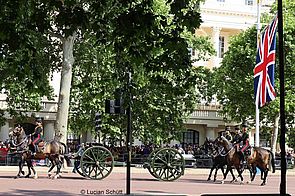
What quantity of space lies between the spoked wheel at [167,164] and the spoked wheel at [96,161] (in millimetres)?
1789

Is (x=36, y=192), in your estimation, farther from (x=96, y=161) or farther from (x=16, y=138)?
(x=16, y=138)

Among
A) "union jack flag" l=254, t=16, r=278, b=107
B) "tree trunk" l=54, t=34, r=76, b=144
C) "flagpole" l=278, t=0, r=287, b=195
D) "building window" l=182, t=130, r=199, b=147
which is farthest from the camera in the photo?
"building window" l=182, t=130, r=199, b=147

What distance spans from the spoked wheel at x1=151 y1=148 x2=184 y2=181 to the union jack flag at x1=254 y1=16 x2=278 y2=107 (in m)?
5.26

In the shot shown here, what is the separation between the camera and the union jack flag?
26203 mm

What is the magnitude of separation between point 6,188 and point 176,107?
27012mm

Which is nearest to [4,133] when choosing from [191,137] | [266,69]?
[191,137]

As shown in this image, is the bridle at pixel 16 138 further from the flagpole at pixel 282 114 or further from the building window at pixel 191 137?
the building window at pixel 191 137

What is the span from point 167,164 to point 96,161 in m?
2.76

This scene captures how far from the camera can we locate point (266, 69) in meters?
27.0

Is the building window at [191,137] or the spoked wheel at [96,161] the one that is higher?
the building window at [191,137]

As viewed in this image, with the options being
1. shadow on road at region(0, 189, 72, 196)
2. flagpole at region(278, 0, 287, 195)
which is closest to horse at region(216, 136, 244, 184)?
shadow on road at region(0, 189, 72, 196)

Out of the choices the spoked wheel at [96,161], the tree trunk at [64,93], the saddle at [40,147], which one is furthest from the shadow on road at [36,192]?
the tree trunk at [64,93]

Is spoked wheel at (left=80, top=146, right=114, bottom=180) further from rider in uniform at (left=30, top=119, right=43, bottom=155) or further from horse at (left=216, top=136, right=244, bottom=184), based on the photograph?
horse at (left=216, top=136, right=244, bottom=184)

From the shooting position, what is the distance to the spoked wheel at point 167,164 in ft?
76.2
